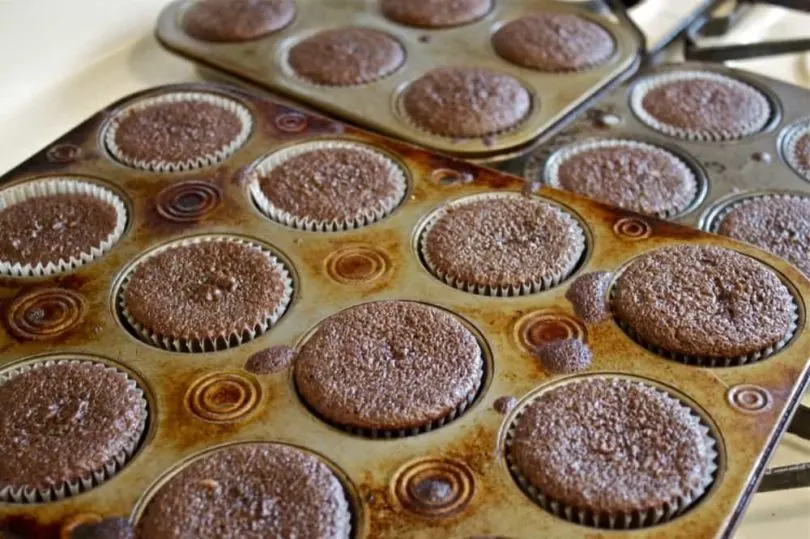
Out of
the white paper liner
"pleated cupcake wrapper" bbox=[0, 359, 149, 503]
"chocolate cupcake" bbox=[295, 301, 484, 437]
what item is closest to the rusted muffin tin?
the white paper liner

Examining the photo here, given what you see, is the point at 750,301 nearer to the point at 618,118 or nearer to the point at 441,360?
the point at 441,360

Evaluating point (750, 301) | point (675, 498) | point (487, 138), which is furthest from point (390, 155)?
point (675, 498)

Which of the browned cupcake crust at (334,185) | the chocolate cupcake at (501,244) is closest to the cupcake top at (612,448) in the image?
the chocolate cupcake at (501,244)

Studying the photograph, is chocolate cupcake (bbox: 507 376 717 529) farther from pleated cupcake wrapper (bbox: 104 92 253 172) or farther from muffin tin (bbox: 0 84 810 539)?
pleated cupcake wrapper (bbox: 104 92 253 172)

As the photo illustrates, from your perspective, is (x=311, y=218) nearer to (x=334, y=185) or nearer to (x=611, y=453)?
(x=334, y=185)

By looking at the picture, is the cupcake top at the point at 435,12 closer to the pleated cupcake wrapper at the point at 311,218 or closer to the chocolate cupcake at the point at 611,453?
the pleated cupcake wrapper at the point at 311,218

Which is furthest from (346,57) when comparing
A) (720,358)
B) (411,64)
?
(720,358)
